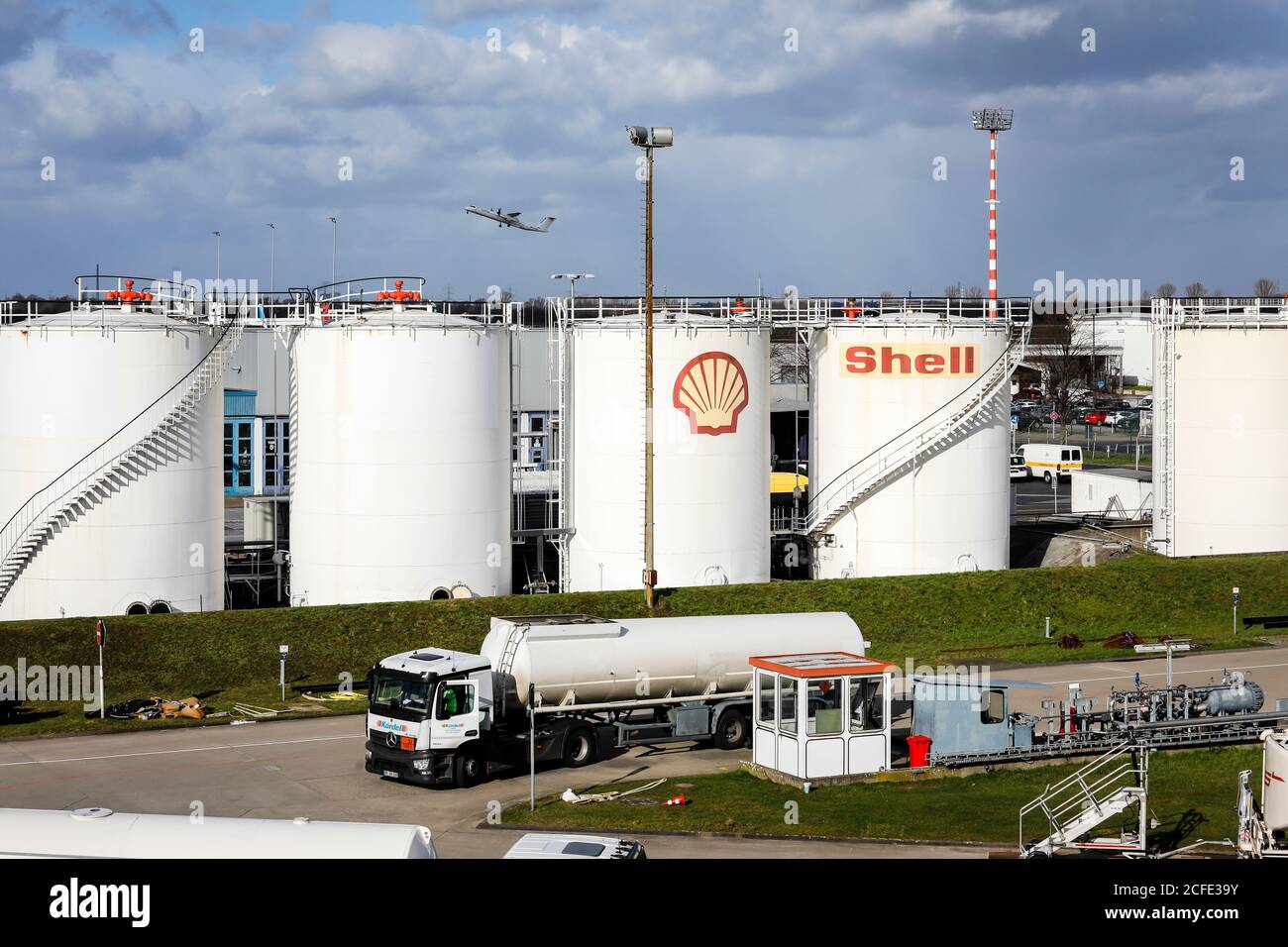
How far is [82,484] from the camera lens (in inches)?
1719

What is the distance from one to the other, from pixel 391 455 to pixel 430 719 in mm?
16715

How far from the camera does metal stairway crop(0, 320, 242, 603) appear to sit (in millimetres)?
43625

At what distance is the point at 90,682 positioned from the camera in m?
38.8

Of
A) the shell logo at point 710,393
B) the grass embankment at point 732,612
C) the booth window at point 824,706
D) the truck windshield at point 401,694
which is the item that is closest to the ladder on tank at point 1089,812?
the booth window at point 824,706

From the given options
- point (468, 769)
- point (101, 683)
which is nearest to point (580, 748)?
point (468, 769)

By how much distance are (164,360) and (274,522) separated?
817 centimetres

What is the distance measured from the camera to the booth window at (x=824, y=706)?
30.3 m

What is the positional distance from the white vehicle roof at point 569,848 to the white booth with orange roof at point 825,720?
8.95 metres

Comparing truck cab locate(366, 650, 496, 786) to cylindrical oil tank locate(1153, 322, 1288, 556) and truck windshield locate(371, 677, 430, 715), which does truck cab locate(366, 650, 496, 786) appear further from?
cylindrical oil tank locate(1153, 322, 1288, 556)

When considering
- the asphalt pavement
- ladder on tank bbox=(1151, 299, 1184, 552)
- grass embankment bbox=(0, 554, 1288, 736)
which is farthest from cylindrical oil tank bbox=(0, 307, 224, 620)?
ladder on tank bbox=(1151, 299, 1184, 552)

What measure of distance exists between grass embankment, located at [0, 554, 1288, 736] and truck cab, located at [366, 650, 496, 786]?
8.22 meters

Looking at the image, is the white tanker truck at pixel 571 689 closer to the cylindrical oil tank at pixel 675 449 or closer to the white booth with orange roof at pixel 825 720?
the white booth with orange roof at pixel 825 720
